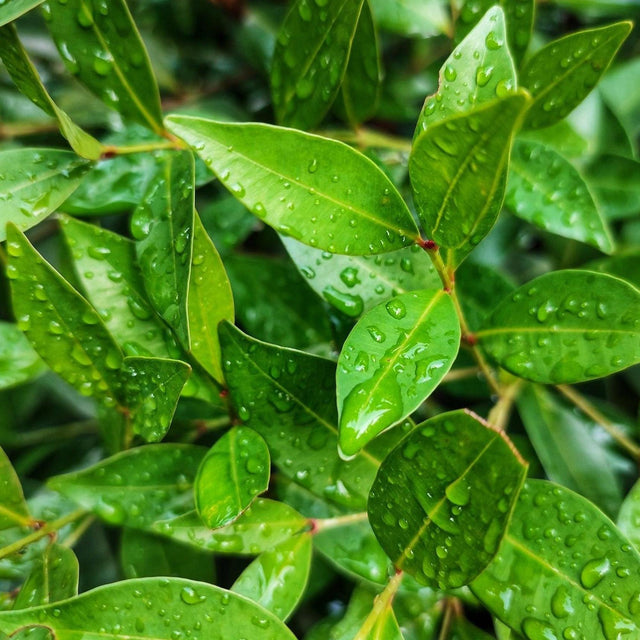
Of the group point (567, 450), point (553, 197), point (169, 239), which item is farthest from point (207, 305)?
point (567, 450)

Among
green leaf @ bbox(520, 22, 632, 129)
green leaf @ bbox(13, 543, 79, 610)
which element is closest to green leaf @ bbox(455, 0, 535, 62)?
green leaf @ bbox(520, 22, 632, 129)

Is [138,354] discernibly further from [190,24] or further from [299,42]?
[190,24]

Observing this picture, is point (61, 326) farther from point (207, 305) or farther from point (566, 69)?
point (566, 69)

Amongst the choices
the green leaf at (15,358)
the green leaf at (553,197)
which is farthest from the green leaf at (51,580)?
the green leaf at (553,197)

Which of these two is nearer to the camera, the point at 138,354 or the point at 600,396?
the point at 138,354

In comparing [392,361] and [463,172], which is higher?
[463,172]

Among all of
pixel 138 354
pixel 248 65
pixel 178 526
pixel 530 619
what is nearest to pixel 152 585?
pixel 178 526
